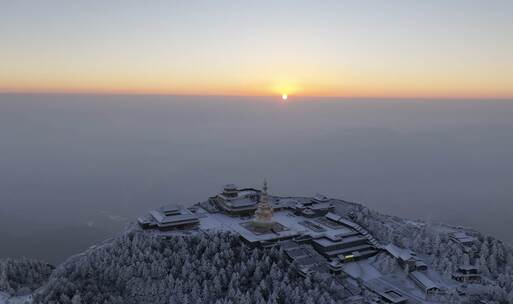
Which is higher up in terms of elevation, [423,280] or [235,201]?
[235,201]

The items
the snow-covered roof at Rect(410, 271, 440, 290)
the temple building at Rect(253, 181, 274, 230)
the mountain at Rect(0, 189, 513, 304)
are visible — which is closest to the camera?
the mountain at Rect(0, 189, 513, 304)

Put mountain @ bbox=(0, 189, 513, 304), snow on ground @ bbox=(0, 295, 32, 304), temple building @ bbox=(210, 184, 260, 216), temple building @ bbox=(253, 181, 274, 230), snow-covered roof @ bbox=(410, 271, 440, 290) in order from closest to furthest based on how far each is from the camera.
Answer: mountain @ bbox=(0, 189, 513, 304)
snow-covered roof @ bbox=(410, 271, 440, 290)
snow on ground @ bbox=(0, 295, 32, 304)
temple building @ bbox=(253, 181, 274, 230)
temple building @ bbox=(210, 184, 260, 216)

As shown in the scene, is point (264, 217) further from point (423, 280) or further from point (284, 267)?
point (423, 280)

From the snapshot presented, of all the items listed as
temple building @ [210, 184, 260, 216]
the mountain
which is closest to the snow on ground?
the mountain

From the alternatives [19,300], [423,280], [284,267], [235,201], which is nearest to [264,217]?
[235,201]

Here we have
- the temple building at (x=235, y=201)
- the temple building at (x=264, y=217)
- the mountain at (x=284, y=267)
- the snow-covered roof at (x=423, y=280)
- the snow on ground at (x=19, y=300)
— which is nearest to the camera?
the mountain at (x=284, y=267)

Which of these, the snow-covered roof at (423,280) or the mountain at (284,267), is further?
the snow-covered roof at (423,280)

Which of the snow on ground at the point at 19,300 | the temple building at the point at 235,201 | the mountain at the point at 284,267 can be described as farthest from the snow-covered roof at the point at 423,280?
the snow on ground at the point at 19,300

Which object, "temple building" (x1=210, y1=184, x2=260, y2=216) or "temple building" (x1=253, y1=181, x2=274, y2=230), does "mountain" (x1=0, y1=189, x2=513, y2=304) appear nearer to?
"temple building" (x1=253, y1=181, x2=274, y2=230)

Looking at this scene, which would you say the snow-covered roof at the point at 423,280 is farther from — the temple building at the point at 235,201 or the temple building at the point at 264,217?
the temple building at the point at 235,201

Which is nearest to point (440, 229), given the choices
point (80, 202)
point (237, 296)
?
point (237, 296)

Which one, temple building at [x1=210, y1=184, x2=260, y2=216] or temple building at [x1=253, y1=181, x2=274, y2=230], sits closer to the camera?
temple building at [x1=253, y1=181, x2=274, y2=230]

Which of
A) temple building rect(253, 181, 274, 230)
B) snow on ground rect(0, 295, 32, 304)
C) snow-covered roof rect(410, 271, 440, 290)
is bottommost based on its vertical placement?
snow on ground rect(0, 295, 32, 304)
